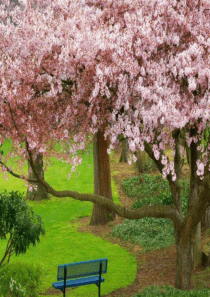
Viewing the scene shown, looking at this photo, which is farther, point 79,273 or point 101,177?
point 101,177

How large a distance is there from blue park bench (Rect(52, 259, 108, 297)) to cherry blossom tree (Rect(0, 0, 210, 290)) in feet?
4.75

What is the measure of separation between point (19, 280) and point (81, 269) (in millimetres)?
1387

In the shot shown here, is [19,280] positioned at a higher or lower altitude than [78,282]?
higher

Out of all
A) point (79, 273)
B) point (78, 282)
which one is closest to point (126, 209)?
point (79, 273)

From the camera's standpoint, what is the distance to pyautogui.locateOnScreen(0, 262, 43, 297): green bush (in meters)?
8.71

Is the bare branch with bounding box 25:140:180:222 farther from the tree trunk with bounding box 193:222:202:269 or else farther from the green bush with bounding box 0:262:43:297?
the tree trunk with bounding box 193:222:202:269

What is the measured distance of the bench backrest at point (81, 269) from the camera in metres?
9.34

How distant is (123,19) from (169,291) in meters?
5.73

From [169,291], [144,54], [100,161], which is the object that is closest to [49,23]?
[144,54]

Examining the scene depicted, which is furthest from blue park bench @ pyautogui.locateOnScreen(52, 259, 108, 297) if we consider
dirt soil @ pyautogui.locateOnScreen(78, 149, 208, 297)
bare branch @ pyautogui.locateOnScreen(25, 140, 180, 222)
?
bare branch @ pyautogui.locateOnScreen(25, 140, 180, 222)

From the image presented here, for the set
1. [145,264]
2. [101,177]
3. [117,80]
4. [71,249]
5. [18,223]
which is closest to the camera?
[117,80]

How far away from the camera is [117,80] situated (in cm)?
820

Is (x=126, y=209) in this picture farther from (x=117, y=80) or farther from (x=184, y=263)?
(x=117, y=80)

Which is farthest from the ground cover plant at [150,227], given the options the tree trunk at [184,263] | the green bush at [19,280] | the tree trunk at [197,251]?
the green bush at [19,280]
